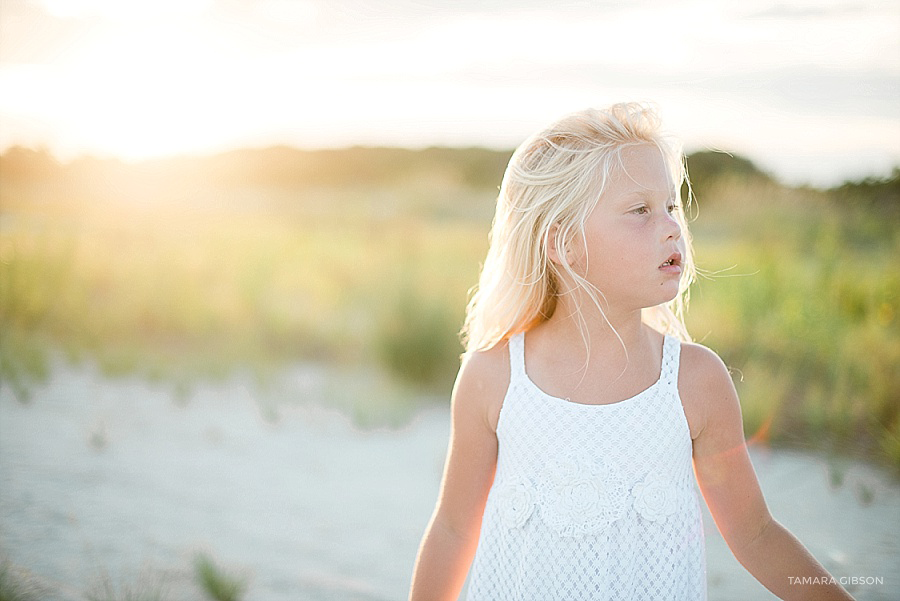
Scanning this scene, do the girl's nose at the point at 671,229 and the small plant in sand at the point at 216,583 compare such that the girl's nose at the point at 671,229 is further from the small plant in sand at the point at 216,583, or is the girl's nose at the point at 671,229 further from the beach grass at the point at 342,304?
the small plant in sand at the point at 216,583

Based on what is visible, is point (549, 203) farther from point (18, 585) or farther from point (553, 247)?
point (18, 585)

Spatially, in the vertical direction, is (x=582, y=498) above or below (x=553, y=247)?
below

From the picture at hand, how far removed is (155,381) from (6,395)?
80 centimetres

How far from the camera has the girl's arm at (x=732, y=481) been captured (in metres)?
1.62

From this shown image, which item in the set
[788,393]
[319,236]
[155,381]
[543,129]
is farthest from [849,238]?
[543,129]

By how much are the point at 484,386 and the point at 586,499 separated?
1.13 ft

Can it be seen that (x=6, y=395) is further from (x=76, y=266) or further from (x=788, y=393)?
(x=788, y=393)

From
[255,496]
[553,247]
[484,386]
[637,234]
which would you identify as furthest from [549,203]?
[255,496]

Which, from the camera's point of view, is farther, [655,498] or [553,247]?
[553,247]

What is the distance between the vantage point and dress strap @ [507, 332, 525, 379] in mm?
1752

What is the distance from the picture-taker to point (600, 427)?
167 centimetres

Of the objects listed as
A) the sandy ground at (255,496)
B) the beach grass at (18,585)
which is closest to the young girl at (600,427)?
the sandy ground at (255,496)

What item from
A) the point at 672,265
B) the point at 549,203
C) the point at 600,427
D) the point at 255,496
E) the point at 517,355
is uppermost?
the point at 549,203

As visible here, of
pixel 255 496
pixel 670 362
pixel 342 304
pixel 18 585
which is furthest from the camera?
pixel 342 304
